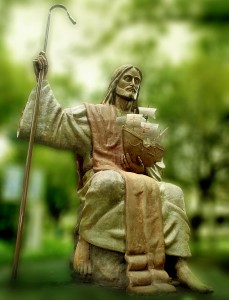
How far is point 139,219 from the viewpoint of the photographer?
3.46 meters

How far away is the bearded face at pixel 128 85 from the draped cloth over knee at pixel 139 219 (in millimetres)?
427

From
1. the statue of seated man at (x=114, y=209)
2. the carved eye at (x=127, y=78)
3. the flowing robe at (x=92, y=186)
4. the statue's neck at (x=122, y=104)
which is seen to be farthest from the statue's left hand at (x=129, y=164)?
the carved eye at (x=127, y=78)

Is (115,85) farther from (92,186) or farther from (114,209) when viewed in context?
(114,209)

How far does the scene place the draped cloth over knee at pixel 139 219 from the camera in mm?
3330

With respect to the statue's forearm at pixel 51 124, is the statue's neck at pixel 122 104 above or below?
above

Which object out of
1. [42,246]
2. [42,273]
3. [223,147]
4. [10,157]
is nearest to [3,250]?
[42,246]

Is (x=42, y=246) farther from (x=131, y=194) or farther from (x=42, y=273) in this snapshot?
(x=131, y=194)

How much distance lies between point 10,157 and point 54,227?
1.74m

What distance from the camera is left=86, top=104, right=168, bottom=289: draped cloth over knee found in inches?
131

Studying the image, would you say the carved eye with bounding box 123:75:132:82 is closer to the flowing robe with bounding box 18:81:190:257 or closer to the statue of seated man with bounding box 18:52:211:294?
the statue of seated man with bounding box 18:52:211:294

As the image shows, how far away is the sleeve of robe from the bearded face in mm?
401

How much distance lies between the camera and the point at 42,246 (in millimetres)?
7383

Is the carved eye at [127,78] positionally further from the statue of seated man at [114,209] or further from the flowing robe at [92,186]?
the flowing robe at [92,186]

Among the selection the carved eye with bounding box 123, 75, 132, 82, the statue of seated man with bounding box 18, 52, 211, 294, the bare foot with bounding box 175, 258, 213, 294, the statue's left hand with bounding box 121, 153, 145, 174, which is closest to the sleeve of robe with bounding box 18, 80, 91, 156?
the statue of seated man with bounding box 18, 52, 211, 294
